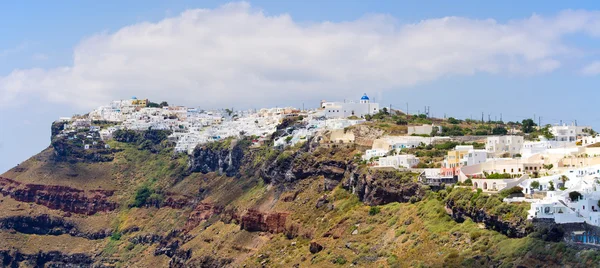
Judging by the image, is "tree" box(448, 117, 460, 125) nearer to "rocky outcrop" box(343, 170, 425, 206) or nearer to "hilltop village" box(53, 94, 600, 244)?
"hilltop village" box(53, 94, 600, 244)

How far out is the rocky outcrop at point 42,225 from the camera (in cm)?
15438

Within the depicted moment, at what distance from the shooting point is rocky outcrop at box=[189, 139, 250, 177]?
146 metres

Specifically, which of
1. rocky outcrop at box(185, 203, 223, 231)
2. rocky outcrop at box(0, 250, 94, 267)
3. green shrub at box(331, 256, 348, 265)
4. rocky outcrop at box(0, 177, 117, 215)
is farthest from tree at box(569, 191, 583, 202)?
rocky outcrop at box(0, 177, 117, 215)

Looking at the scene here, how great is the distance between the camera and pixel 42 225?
156m

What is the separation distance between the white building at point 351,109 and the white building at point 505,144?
146 feet

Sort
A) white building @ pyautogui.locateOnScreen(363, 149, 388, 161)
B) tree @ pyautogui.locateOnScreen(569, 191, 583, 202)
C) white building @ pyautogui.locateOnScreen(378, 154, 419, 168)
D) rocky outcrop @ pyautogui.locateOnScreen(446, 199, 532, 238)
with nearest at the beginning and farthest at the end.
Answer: tree @ pyautogui.locateOnScreen(569, 191, 583, 202) → rocky outcrop @ pyautogui.locateOnScreen(446, 199, 532, 238) → white building @ pyautogui.locateOnScreen(378, 154, 419, 168) → white building @ pyautogui.locateOnScreen(363, 149, 388, 161)

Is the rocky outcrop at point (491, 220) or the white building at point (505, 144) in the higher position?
the white building at point (505, 144)

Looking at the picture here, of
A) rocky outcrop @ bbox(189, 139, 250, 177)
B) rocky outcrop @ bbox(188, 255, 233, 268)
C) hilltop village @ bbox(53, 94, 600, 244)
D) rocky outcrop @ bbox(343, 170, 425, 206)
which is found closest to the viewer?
hilltop village @ bbox(53, 94, 600, 244)

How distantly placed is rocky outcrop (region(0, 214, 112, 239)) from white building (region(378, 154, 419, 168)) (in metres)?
61.4

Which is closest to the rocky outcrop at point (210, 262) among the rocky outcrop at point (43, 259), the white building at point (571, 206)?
the rocky outcrop at point (43, 259)

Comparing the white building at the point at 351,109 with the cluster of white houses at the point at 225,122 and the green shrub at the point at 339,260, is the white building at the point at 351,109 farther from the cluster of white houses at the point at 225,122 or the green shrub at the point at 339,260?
the green shrub at the point at 339,260

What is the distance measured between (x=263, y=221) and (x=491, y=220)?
4255cm

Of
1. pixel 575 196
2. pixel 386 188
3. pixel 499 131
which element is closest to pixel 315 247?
pixel 386 188

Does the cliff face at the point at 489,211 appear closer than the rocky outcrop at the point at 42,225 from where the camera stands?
Yes
